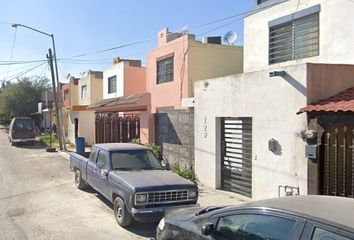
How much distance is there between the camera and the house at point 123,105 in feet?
66.5

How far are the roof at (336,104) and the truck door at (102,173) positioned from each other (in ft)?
14.9

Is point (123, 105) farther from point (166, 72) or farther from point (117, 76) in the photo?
point (117, 76)

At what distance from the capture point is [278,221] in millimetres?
3996

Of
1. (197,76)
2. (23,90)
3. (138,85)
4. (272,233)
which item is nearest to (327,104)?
(272,233)

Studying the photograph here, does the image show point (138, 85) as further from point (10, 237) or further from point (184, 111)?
point (10, 237)

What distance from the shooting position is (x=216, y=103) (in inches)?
516

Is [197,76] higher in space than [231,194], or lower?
higher

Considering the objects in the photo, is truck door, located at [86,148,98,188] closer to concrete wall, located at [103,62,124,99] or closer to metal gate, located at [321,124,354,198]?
metal gate, located at [321,124,354,198]

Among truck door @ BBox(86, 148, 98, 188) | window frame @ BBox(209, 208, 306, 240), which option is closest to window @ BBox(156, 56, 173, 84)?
truck door @ BBox(86, 148, 98, 188)

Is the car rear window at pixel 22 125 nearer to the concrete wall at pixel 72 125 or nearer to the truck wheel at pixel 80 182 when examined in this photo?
the concrete wall at pixel 72 125

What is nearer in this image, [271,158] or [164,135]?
[271,158]

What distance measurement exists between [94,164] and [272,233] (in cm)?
789

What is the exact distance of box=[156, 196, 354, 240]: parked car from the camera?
11.7ft

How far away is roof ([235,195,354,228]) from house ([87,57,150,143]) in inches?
593
